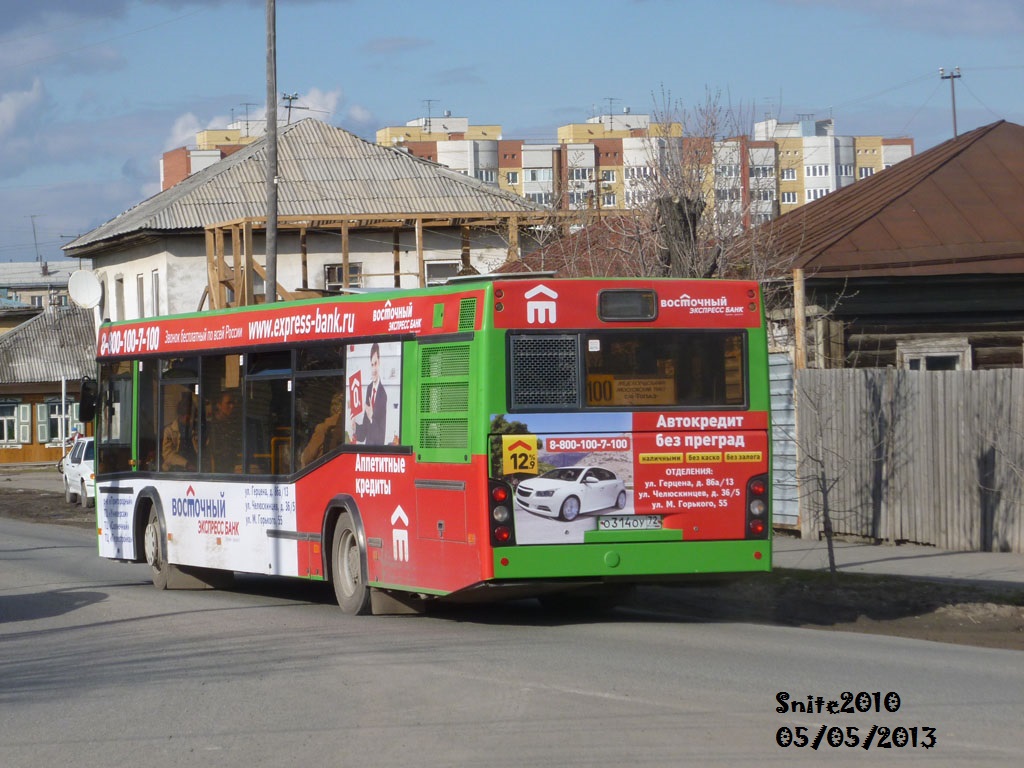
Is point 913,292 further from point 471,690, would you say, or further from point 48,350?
point 48,350

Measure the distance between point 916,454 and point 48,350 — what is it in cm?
5760

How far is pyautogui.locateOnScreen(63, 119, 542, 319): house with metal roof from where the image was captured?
44531mm

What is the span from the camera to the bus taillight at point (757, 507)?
12078mm

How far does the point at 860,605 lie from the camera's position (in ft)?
43.9

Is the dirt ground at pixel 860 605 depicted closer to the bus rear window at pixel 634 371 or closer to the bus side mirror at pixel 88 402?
the bus rear window at pixel 634 371

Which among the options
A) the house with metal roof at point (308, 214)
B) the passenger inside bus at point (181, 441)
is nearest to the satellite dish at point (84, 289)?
the house with metal roof at point (308, 214)

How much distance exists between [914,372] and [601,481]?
7.84 meters

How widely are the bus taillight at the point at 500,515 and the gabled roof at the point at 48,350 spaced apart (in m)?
57.7

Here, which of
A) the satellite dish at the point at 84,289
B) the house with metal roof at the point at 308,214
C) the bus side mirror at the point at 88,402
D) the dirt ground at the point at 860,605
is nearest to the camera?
the dirt ground at the point at 860,605

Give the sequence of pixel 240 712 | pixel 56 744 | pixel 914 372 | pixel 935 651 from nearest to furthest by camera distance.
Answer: pixel 56 744 < pixel 240 712 < pixel 935 651 < pixel 914 372

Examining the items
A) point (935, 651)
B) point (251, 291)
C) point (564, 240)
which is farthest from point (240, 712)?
point (251, 291)

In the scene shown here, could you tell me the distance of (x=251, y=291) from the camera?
29188mm

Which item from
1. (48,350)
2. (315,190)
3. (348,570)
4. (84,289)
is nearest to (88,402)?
(348,570)

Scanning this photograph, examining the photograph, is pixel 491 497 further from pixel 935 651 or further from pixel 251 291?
pixel 251 291
